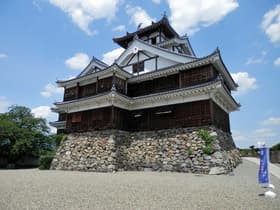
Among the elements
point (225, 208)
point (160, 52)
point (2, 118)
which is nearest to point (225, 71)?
point (160, 52)

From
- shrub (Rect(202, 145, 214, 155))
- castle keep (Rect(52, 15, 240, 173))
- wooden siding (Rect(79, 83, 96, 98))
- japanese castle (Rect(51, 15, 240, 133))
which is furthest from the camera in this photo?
wooden siding (Rect(79, 83, 96, 98))

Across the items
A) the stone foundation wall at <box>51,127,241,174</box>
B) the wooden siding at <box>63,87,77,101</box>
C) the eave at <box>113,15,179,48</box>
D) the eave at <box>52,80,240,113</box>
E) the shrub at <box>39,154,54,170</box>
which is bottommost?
the shrub at <box>39,154,54,170</box>

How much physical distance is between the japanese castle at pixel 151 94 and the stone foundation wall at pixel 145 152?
0.68 m

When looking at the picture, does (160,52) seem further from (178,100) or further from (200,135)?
(200,135)

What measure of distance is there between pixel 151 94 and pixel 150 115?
1711mm

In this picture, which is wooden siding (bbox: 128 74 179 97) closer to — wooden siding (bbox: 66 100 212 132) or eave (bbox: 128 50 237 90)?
eave (bbox: 128 50 237 90)

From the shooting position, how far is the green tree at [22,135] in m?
24.0

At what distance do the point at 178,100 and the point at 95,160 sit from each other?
7.73 metres

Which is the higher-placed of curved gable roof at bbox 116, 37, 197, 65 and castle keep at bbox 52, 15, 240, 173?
curved gable roof at bbox 116, 37, 197, 65

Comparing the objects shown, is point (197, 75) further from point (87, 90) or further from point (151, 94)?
point (87, 90)

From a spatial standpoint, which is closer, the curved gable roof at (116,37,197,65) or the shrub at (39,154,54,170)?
the curved gable roof at (116,37,197,65)

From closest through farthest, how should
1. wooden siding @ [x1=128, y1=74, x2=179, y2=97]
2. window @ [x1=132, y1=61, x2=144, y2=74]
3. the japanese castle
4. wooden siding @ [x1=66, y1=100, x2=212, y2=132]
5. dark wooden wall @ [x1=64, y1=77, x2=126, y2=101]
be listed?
wooden siding @ [x1=66, y1=100, x2=212, y2=132] < the japanese castle < wooden siding @ [x1=128, y1=74, x2=179, y2=97] < dark wooden wall @ [x1=64, y1=77, x2=126, y2=101] < window @ [x1=132, y1=61, x2=144, y2=74]

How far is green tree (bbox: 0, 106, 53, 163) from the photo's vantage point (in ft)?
78.7

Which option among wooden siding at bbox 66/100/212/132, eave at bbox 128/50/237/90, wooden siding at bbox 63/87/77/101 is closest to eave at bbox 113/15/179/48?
eave at bbox 128/50/237/90
